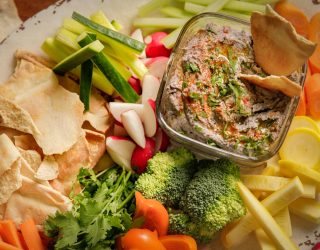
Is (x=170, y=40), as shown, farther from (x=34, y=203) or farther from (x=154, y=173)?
(x=34, y=203)

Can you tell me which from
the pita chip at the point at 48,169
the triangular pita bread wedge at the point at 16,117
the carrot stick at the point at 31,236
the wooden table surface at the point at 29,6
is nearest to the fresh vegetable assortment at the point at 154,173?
the carrot stick at the point at 31,236

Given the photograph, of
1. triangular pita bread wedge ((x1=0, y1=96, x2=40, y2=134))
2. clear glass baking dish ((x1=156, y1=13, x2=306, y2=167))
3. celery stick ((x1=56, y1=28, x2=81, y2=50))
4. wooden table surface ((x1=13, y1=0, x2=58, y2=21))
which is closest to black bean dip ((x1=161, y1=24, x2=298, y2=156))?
clear glass baking dish ((x1=156, y1=13, x2=306, y2=167))

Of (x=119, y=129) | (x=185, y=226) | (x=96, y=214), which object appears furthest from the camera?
(x=119, y=129)

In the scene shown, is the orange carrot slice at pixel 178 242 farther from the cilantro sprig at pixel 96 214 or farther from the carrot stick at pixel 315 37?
the carrot stick at pixel 315 37

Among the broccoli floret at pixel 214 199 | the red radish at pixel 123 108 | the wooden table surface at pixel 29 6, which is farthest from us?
the wooden table surface at pixel 29 6

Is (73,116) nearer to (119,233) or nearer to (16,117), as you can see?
(16,117)

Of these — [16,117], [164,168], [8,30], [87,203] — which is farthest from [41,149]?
[8,30]

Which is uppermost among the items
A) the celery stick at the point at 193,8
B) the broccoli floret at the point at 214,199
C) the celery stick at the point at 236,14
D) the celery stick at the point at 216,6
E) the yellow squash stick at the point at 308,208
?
the celery stick at the point at 216,6

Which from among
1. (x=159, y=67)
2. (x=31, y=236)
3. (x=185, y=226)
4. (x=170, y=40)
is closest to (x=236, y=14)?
(x=170, y=40)
